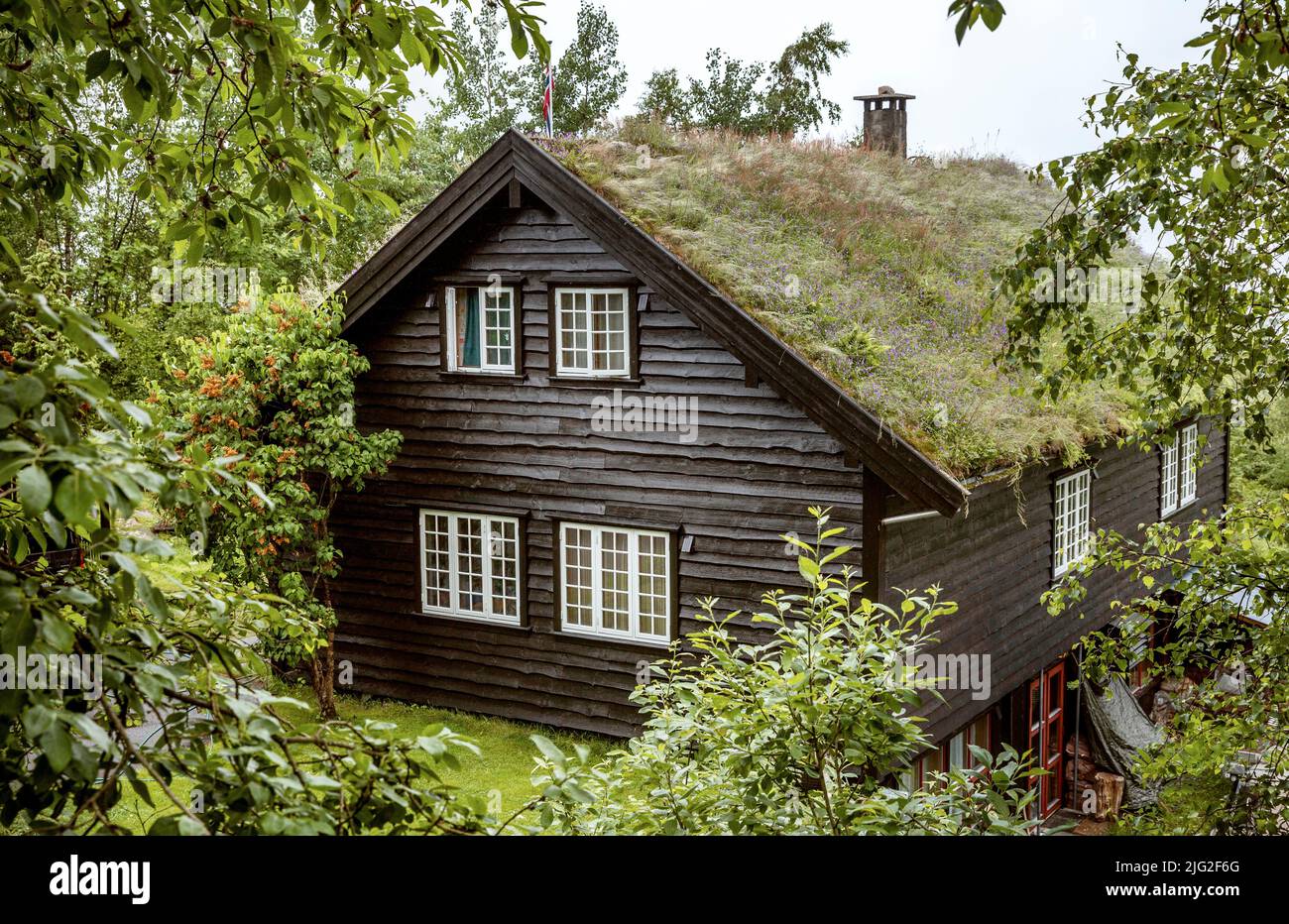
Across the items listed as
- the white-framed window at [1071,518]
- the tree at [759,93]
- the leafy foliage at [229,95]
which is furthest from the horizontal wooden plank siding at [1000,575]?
the tree at [759,93]

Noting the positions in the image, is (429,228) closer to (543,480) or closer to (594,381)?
(594,381)

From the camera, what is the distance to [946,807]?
4.14 meters

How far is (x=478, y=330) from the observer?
43.8ft

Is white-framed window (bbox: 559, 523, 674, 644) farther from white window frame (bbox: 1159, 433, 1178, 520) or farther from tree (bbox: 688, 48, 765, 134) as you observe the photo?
tree (bbox: 688, 48, 765, 134)

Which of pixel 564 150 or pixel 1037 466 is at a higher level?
pixel 564 150

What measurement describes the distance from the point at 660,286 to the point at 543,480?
2805 millimetres

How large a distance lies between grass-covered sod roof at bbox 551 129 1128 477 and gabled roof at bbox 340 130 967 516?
261 millimetres

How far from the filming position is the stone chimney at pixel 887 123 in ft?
71.1

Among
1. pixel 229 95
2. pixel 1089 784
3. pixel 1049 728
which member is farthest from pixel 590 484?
pixel 1089 784

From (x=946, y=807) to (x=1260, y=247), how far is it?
4290mm

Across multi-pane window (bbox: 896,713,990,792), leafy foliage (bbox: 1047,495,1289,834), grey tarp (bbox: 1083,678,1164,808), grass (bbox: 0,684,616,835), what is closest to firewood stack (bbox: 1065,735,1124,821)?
grey tarp (bbox: 1083,678,1164,808)

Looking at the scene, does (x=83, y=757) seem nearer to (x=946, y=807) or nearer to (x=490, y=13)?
(x=946, y=807)
